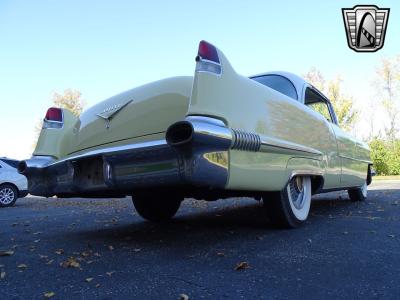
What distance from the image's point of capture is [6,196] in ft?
33.8

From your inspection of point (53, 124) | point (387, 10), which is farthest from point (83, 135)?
point (387, 10)

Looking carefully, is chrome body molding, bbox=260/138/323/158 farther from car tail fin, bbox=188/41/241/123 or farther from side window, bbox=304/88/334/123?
side window, bbox=304/88/334/123

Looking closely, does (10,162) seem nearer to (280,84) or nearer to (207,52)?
(280,84)

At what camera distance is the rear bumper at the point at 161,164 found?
251cm

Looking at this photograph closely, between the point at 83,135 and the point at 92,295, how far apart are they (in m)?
1.92

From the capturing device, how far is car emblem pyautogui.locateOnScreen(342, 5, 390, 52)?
7754mm

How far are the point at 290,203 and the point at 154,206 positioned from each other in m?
1.76

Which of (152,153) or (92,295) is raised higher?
(152,153)

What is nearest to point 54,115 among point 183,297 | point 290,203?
point 290,203

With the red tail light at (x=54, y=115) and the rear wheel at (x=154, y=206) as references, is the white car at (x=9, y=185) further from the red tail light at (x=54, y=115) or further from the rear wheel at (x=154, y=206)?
the red tail light at (x=54, y=115)

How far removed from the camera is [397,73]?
31.4 meters

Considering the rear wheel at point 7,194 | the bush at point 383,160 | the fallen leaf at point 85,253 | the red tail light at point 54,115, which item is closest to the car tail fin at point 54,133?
the red tail light at point 54,115

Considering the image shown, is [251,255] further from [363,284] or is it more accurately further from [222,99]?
[222,99]

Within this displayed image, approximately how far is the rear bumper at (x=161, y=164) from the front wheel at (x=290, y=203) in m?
1.07
